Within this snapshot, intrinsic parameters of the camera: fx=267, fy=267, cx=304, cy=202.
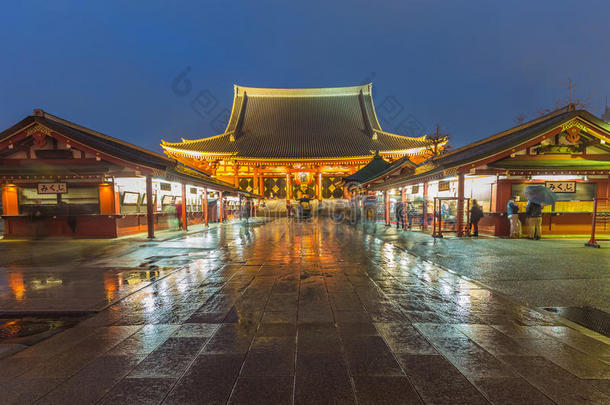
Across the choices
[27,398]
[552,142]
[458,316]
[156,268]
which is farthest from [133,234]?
[552,142]

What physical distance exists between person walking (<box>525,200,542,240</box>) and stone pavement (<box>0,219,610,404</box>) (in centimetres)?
834

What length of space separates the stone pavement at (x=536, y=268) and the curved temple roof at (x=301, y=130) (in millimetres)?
17296

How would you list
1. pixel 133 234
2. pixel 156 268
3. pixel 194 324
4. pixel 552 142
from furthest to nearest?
pixel 133 234 < pixel 552 142 < pixel 156 268 < pixel 194 324

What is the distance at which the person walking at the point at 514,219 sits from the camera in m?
10.4

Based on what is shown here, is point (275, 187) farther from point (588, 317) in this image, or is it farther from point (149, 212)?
point (588, 317)

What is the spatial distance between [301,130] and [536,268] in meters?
27.4

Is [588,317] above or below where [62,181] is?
below

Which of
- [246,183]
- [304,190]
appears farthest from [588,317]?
[246,183]

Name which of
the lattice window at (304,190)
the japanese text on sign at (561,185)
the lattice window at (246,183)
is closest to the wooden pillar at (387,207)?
the japanese text on sign at (561,185)

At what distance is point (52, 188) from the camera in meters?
11.4

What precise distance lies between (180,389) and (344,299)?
253 cm

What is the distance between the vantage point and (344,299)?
4.06 m

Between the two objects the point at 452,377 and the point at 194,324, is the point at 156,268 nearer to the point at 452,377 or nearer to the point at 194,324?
the point at 194,324

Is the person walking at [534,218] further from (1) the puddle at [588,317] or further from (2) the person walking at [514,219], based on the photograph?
(1) the puddle at [588,317]
